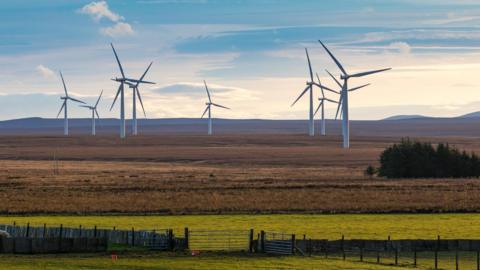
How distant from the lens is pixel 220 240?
47344mm

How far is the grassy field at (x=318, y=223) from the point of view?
168 feet

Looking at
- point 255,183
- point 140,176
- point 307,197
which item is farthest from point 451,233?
point 140,176

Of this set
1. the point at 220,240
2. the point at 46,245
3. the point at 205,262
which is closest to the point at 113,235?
the point at 46,245

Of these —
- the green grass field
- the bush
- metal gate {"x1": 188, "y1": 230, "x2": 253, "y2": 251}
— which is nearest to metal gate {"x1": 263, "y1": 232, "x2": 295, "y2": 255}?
metal gate {"x1": 188, "y1": 230, "x2": 253, "y2": 251}

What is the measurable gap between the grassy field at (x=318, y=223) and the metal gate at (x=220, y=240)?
10.9 ft

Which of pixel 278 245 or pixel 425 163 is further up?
pixel 425 163

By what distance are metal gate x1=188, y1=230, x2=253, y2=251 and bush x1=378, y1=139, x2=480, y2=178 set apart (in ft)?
210

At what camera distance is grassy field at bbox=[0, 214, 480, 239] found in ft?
168

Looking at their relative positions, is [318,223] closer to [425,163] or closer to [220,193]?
[220,193]

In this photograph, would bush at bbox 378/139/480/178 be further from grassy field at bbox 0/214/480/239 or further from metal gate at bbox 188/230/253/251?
metal gate at bbox 188/230/253/251

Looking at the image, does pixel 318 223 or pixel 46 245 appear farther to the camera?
pixel 318 223

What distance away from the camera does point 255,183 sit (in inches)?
3718

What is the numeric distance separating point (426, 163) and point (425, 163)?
0.10 metres

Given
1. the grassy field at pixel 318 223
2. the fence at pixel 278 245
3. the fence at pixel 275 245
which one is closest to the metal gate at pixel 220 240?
the fence at pixel 275 245
